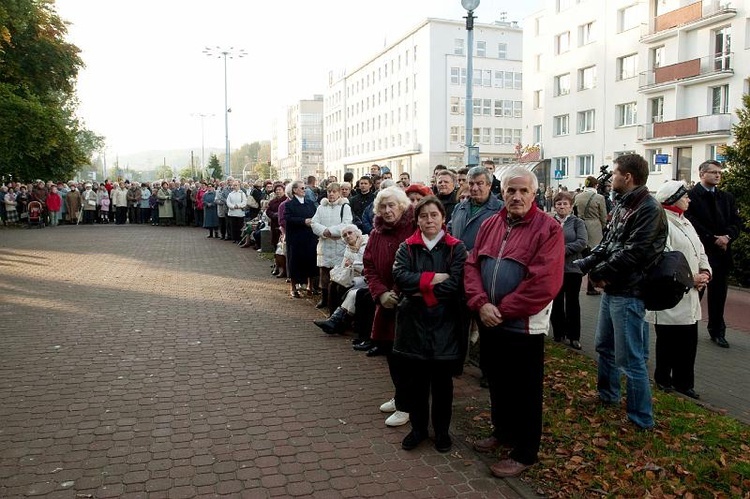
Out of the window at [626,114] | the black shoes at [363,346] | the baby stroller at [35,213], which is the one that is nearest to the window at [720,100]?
the window at [626,114]

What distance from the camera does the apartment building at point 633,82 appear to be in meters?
35.0

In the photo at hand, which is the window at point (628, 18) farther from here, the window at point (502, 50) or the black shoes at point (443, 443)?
the black shoes at point (443, 443)

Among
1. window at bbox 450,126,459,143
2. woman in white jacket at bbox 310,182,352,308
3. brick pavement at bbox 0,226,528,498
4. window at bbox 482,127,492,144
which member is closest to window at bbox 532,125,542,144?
window at bbox 482,127,492,144

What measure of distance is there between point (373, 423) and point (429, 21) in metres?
73.3

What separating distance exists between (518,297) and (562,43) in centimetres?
4760

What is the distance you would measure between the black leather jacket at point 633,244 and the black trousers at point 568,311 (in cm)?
271

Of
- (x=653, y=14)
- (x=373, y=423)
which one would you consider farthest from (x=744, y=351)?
(x=653, y=14)

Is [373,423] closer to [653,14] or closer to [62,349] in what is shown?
[62,349]

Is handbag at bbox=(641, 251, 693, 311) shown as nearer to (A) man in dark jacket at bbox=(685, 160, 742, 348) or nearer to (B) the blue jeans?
(B) the blue jeans

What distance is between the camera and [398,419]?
17.3ft

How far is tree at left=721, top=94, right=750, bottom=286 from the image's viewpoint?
12.0 metres

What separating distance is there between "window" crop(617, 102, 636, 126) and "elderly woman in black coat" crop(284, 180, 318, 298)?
1422 inches

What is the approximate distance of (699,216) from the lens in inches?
310

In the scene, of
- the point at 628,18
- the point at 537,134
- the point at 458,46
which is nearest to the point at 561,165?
the point at 537,134
